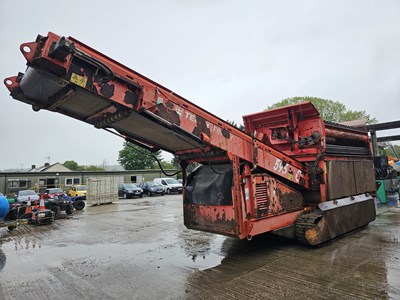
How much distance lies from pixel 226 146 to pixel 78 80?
7.88 feet

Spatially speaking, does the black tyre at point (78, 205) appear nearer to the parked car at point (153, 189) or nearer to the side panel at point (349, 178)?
the parked car at point (153, 189)

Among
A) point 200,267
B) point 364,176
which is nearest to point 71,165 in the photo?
point 364,176

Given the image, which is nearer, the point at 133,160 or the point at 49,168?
the point at 133,160

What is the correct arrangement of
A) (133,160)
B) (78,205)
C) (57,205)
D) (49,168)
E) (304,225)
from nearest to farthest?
(304,225) < (57,205) < (78,205) < (133,160) < (49,168)

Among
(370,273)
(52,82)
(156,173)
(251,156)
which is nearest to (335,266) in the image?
(370,273)

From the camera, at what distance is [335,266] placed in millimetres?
4273

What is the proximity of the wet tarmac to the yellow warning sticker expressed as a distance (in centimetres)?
272

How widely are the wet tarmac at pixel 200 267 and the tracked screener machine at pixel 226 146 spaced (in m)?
0.57

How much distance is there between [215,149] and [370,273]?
2931mm

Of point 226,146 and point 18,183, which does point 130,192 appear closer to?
point 18,183

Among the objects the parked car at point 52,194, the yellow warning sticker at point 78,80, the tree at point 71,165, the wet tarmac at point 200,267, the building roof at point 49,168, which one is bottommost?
the wet tarmac at point 200,267

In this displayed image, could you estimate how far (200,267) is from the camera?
15.0 ft

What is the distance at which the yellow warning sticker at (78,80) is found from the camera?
9.99 ft

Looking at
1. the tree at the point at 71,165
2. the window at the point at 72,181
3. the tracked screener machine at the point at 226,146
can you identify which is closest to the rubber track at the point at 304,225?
the tracked screener machine at the point at 226,146
